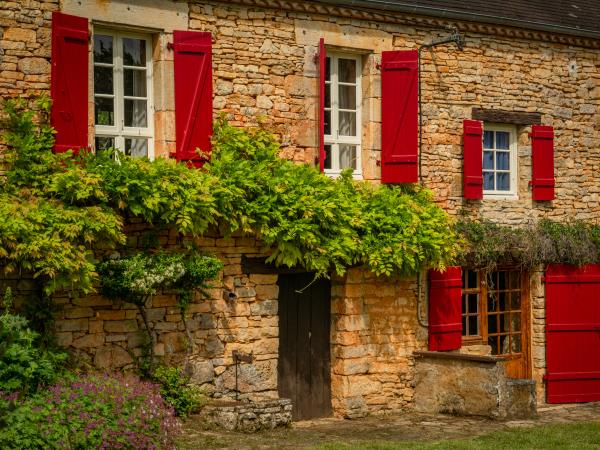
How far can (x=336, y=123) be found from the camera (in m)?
12.0

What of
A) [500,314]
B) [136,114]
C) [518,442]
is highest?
[136,114]

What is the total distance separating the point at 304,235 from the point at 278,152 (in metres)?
1.12

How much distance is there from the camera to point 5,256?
29.2ft

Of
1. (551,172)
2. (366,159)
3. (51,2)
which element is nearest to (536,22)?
(551,172)

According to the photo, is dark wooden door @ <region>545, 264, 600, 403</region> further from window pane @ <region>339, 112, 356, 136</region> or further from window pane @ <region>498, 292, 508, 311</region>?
window pane @ <region>339, 112, 356, 136</region>

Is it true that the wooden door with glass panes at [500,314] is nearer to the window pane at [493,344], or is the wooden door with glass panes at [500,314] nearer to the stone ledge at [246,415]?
the window pane at [493,344]

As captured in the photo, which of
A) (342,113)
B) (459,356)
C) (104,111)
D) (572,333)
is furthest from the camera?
(572,333)

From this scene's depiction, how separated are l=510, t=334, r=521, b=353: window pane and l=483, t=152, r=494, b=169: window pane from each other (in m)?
2.31

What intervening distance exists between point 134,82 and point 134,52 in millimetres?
319

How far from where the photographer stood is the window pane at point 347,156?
477 inches

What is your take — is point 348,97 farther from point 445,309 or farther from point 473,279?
point 473,279

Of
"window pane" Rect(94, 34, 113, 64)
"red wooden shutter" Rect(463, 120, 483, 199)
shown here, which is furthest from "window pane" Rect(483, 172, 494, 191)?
"window pane" Rect(94, 34, 113, 64)

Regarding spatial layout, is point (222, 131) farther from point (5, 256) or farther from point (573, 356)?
point (573, 356)

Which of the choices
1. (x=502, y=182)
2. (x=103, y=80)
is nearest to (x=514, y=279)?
(x=502, y=182)
